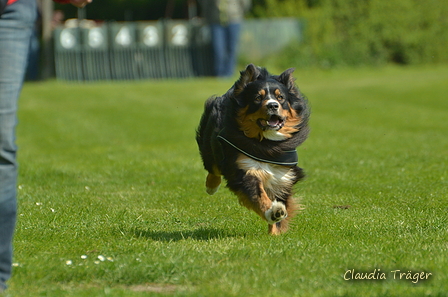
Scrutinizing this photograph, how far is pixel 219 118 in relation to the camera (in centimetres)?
646

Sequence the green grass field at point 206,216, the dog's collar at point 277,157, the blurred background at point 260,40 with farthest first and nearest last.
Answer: the blurred background at point 260,40, the dog's collar at point 277,157, the green grass field at point 206,216

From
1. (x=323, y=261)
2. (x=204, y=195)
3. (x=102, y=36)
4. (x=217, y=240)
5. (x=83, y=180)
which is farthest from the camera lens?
(x=102, y=36)

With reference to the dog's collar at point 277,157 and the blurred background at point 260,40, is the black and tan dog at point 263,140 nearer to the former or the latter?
the dog's collar at point 277,157

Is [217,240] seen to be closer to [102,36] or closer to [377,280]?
[377,280]

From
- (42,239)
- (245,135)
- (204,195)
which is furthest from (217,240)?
(204,195)

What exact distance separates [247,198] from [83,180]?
3616 mm

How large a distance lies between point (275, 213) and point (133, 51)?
53.9 feet

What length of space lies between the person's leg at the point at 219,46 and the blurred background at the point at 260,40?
60cm

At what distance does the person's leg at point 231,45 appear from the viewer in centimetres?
2017

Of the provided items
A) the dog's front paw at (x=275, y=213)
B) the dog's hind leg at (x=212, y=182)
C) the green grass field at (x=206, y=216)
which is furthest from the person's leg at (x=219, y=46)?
the dog's front paw at (x=275, y=213)

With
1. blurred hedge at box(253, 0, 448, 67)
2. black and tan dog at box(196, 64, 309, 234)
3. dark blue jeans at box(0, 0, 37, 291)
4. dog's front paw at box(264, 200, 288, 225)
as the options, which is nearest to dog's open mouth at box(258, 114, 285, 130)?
black and tan dog at box(196, 64, 309, 234)

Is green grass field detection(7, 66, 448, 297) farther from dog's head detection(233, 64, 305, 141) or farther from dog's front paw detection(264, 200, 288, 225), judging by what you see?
dog's head detection(233, 64, 305, 141)

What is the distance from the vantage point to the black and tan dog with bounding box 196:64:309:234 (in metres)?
5.71

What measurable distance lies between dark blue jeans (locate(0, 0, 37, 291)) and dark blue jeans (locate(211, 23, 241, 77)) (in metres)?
16.4
